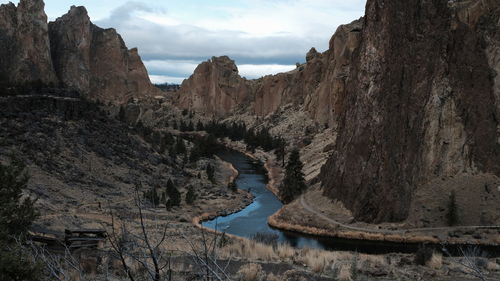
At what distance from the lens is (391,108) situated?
4547 cm

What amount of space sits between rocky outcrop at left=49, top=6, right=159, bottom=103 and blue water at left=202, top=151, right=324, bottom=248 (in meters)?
70.8

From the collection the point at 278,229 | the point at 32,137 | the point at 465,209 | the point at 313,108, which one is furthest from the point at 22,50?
the point at 465,209

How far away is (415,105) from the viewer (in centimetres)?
4647

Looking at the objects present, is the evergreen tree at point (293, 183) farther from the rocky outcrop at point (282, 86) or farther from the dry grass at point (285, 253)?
the dry grass at point (285, 253)

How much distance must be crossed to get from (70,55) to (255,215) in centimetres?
10037

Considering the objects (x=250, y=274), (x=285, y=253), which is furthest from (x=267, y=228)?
(x=250, y=274)

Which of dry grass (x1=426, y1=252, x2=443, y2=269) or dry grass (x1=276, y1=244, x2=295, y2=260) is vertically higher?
dry grass (x1=426, y1=252, x2=443, y2=269)

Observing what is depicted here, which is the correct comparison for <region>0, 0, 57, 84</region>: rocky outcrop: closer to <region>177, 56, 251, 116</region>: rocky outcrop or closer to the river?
<region>177, 56, 251, 116</region>: rocky outcrop

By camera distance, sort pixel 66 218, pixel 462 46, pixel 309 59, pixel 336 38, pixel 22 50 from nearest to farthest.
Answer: pixel 66 218, pixel 462 46, pixel 336 38, pixel 22 50, pixel 309 59

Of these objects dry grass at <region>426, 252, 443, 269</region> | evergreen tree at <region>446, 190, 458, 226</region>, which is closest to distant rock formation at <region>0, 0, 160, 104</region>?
evergreen tree at <region>446, 190, 458, 226</region>

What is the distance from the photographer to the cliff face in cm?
4462

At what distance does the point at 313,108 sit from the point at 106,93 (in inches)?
2907

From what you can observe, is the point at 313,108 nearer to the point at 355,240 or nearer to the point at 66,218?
the point at 355,240

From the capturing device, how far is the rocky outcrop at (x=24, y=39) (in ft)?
370
